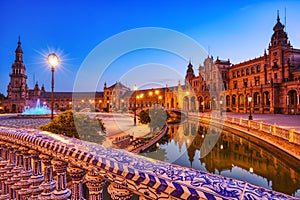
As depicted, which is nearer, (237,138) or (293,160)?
(293,160)

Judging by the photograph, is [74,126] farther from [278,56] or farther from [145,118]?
[278,56]

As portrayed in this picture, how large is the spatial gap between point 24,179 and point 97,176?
1.32 metres

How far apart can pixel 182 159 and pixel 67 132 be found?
9.05 m

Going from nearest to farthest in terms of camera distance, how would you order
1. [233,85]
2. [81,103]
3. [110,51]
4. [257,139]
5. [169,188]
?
[169,188]
[110,51]
[257,139]
[233,85]
[81,103]

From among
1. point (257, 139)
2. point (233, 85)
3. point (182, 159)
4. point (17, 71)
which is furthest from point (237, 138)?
point (17, 71)

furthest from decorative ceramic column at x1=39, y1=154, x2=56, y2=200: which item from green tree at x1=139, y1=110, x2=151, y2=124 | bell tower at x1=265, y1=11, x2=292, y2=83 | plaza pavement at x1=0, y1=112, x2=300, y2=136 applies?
bell tower at x1=265, y1=11, x2=292, y2=83

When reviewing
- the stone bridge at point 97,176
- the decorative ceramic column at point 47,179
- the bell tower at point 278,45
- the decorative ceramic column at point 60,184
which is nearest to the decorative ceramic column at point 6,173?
the stone bridge at point 97,176

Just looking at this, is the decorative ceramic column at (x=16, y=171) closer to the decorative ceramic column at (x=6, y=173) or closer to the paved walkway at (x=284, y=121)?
the decorative ceramic column at (x=6, y=173)

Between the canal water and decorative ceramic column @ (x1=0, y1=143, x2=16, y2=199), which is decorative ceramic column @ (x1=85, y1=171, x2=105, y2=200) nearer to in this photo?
decorative ceramic column @ (x1=0, y1=143, x2=16, y2=199)

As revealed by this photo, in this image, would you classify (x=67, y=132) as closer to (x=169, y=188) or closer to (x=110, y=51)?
(x=110, y=51)

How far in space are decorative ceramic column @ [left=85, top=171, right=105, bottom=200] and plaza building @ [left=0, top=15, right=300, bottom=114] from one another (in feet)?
87.9

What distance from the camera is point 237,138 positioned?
2280cm

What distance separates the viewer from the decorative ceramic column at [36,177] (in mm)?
2090

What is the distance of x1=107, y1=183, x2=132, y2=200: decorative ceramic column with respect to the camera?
134 cm
